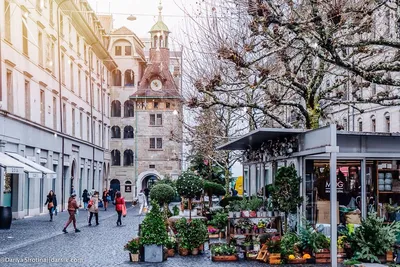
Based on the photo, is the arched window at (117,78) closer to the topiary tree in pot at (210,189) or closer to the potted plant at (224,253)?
the topiary tree in pot at (210,189)

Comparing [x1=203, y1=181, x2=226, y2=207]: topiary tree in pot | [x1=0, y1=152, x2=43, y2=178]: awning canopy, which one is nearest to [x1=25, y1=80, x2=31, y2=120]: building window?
[x1=0, y1=152, x2=43, y2=178]: awning canopy

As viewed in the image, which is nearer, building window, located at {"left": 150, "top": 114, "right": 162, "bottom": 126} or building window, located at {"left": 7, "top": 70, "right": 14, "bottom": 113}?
building window, located at {"left": 7, "top": 70, "right": 14, "bottom": 113}

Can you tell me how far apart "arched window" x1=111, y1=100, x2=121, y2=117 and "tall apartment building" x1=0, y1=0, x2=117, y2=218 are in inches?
644

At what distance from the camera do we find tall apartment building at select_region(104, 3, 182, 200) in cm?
8094

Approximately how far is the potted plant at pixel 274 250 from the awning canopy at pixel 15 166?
51.7ft

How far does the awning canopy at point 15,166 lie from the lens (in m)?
29.9

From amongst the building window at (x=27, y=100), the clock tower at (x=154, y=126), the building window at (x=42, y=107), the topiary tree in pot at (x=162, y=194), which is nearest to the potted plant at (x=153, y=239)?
the topiary tree in pot at (x=162, y=194)

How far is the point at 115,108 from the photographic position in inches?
3268

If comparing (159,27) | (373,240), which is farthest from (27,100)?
(159,27)

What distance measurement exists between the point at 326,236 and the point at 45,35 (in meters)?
29.3

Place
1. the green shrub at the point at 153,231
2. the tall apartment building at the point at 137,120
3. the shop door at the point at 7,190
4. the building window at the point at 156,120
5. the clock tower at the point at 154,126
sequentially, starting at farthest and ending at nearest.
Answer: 1. the building window at the point at 156,120
2. the tall apartment building at the point at 137,120
3. the clock tower at the point at 154,126
4. the shop door at the point at 7,190
5. the green shrub at the point at 153,231

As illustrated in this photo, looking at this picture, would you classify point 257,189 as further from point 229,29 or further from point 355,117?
point 355,117

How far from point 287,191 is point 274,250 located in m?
2.34

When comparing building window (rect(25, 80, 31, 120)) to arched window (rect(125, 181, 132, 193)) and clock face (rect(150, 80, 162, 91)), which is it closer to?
clock face (rect(150, 80, 162, 91))
